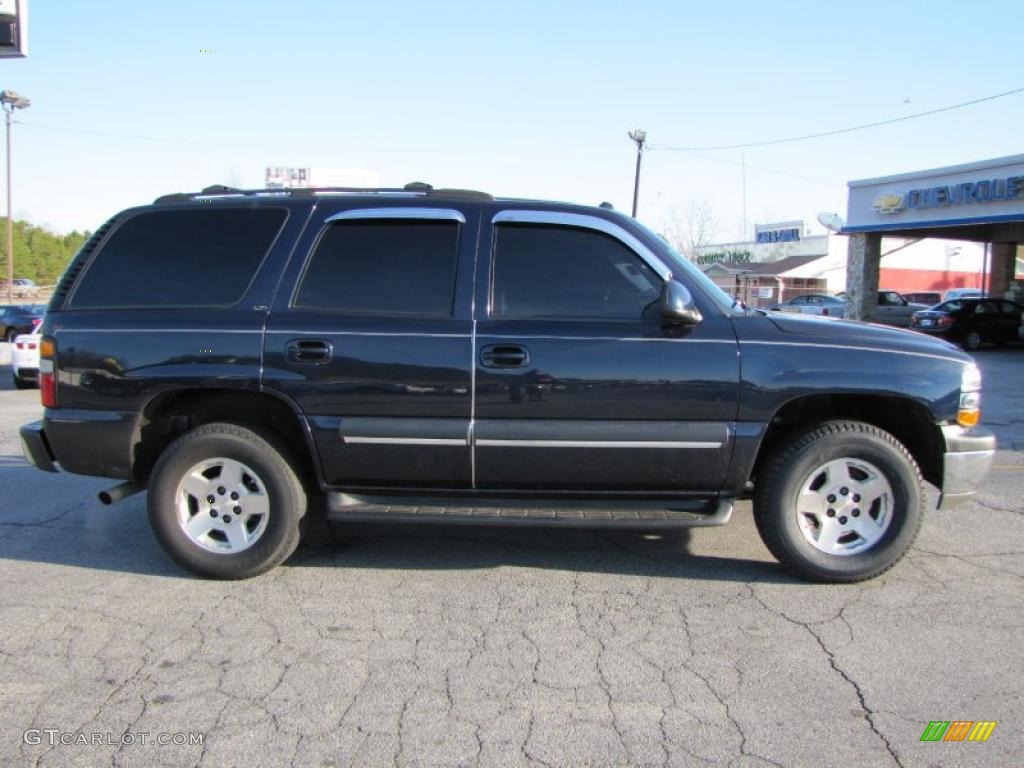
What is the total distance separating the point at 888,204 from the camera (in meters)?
24.6

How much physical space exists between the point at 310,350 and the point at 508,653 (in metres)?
1.83

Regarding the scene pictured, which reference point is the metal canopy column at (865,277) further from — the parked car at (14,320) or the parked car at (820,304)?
the parked car at (14,320)

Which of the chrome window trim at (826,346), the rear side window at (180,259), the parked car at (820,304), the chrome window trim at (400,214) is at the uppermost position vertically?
the parked car at (820,304)

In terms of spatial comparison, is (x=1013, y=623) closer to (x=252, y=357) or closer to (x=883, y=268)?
(x=252, y=357)

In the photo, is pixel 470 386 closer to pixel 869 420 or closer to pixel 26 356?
pixel 869 420

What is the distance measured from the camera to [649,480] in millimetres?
4145

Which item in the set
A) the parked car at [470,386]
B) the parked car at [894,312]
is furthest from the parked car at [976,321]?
the parked car at [470,386]

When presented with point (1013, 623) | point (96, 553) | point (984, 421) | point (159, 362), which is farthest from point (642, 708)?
point (984, 421)

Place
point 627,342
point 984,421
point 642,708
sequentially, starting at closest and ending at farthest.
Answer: point 642,708
point 627,342
point 984,421

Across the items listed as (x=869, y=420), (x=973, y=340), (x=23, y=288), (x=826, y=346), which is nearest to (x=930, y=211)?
(x=973, y=340)

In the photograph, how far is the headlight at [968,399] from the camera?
4.14 m

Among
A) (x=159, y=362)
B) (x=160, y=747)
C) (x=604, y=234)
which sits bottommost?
(x=160, y=747)

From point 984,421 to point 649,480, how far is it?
7749 mm

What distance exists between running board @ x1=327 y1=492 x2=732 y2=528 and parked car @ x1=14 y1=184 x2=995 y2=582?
1cm
